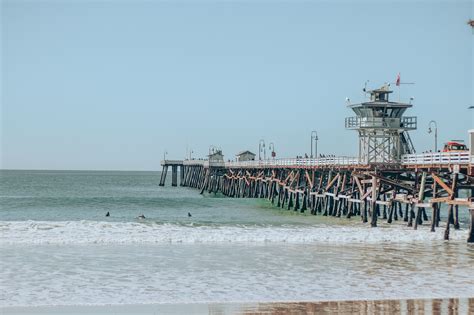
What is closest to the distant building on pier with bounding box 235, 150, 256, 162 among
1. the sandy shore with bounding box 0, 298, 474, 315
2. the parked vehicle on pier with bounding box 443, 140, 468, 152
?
the parked vehicle on pier with bounding box 443, 140, 468, 152

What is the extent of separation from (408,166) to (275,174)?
22616 millimetres

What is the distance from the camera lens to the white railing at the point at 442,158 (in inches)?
1082

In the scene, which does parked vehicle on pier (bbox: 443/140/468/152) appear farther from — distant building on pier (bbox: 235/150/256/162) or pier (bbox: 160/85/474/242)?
distant building on pier (bbox: 235/150/256/162)

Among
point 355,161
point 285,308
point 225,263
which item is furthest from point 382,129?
point 285,308

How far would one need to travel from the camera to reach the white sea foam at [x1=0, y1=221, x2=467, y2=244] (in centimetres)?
2738

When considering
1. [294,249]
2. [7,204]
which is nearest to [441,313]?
[294,249]

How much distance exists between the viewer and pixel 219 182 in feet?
253

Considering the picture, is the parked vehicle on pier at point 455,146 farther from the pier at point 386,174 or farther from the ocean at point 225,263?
the ocean at point 225,263

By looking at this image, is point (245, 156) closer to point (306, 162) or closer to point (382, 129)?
point (306, 162)

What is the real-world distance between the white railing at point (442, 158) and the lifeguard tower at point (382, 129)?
4439 millimetres

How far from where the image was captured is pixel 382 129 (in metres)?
38.2

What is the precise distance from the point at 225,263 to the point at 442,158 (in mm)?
12344

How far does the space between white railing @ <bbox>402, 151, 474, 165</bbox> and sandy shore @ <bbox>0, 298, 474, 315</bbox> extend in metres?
13.3

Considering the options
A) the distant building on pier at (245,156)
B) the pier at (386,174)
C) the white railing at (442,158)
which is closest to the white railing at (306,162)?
the pier at (386,174)
